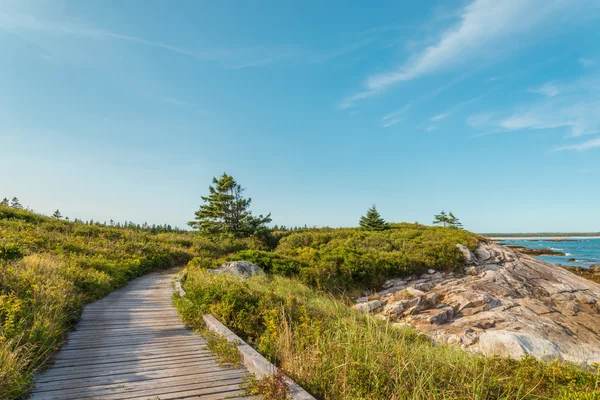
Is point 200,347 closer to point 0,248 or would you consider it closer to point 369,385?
point 369,385

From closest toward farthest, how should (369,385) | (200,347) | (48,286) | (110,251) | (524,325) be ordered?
(369,385) < (200,347) < (48,286) < (524,325) < (110,251)

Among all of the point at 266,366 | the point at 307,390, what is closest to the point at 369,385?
the point at 307,390

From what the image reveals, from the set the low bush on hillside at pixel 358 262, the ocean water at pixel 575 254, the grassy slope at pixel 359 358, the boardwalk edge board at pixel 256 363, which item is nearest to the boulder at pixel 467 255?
the low bush on hillside at pixel 358 262

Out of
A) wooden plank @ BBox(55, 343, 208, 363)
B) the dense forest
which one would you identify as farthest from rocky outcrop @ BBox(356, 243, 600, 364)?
wooden plank @ BBox(55, 343, 208, 363)

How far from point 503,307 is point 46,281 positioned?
15217 millimetres

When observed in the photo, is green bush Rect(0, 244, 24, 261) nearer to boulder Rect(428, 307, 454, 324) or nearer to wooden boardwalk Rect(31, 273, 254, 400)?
wooden boardwalk Rect(31, 273, 254, 400)

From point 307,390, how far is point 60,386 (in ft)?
10.6

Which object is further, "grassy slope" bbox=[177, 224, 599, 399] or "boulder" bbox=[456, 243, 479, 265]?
"boulder" bbox=[456, 243, 479, 265]

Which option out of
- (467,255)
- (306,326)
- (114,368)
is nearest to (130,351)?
(114,368)

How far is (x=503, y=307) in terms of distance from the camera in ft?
41.3

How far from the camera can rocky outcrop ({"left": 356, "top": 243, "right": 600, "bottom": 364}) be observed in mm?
9545

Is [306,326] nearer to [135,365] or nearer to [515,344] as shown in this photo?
[135,365]

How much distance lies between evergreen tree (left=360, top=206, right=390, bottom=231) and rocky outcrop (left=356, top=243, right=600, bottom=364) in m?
10.4

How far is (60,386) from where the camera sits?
13.6ft
